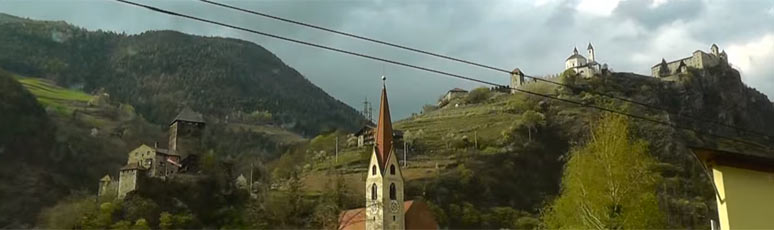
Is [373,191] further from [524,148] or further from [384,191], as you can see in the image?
[524,148]

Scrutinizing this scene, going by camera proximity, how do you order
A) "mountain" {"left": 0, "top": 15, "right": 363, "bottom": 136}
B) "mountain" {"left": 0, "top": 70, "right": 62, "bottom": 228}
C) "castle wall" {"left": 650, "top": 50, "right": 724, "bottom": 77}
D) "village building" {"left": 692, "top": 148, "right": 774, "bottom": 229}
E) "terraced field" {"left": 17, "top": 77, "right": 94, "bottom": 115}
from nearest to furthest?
"village building" {"left": 692, "top": 148, "right": 774, "bottom": 229} < "mountain" {"left": 0, "top": 70, "right": 62, "bottom": 228} < "terraced field" {"left": 17, "top": 77, "right": 94, "bottom": 115} < "mountain" {"left": 0, "top": 15, "right": 363, "bottom": 136} < "castle wall" {"left": 650, "top": 50, "right": 724, "bottom": 77}

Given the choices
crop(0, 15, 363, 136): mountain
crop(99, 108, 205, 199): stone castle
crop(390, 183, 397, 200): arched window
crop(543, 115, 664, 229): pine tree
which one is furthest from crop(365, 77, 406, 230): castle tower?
crop(0, 15, 363, 136): mountain

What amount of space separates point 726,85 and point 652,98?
22865 mm

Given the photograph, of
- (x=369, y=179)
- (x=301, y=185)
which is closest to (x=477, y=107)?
(x=301, y=185)

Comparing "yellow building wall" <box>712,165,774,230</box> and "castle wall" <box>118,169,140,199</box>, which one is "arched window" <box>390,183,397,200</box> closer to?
"castle wall" <box>118,169,140,199</box>

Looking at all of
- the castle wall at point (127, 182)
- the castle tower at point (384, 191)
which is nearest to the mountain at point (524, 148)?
the castle tower at point (384, 191)

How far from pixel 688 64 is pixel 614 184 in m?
126

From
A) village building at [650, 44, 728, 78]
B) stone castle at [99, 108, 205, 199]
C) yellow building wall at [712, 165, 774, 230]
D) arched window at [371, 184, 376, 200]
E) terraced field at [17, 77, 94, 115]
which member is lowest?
yellow building wall at [712, 165, 774, 230]

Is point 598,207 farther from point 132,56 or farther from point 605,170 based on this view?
point 132,56

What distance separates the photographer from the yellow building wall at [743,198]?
10.9 meters

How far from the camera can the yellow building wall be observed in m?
10.9

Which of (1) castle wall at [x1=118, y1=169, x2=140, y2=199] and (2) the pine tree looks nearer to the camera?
(2) the pine tree

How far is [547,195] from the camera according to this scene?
7975 cm

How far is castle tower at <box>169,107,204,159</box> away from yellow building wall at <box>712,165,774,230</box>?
82.2m
